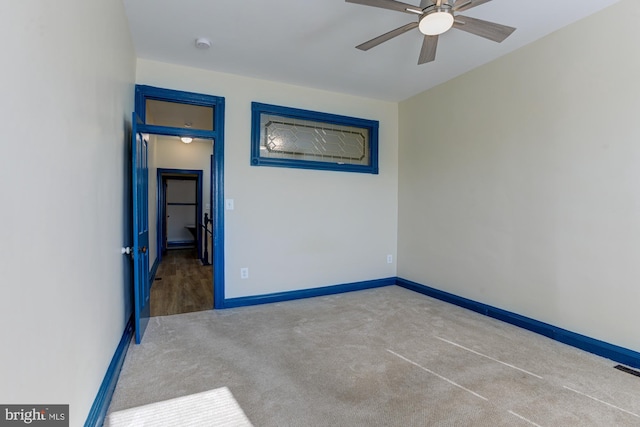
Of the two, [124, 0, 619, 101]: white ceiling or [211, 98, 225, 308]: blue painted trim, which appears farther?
[211, 98, 225, 308]: blue painted trim

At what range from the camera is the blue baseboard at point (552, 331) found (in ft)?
7.62

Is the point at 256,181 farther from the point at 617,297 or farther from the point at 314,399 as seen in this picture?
the point at 617,297

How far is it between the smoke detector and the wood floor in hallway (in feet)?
8.90

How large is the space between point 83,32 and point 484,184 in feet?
11.5

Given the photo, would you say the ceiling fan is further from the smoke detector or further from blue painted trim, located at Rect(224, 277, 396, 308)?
blue painted trim, located at Rect(224, 277, 396, 308)

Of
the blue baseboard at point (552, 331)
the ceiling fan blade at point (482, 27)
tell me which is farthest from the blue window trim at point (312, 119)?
the ceiling fan blade at point (482, 27)

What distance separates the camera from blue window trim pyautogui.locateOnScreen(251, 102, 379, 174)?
3711 mm

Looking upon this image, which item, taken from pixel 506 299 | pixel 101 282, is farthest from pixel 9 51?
pixel 506 299

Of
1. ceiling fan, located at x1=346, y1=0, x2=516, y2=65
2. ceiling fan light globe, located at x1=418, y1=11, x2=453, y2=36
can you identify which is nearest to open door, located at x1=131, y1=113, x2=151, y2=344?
ceiling fan, located at x1=346, y1=0, x2=516, y2=65

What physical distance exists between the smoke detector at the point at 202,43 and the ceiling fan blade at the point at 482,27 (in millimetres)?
2098

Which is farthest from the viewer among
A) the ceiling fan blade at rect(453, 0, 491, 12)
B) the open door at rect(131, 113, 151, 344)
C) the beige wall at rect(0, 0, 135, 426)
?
the open door at rect(131, 113, 151, 344)

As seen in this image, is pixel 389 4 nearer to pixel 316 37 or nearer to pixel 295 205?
pixel 316 37

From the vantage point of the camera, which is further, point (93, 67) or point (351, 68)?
point (351, 68)

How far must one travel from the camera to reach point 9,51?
83 cm
